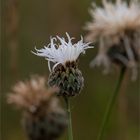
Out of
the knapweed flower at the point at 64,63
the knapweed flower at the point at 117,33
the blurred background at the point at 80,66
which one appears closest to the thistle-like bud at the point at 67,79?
the knapweed flower at the point at 64,63

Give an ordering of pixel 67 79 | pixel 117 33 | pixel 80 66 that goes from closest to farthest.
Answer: pixel 67 79 < pixel 117 33 < pixel 80 66

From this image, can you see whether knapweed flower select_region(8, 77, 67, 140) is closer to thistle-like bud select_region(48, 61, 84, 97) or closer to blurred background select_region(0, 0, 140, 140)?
blurred background select_region(0, 0, 140, 140)

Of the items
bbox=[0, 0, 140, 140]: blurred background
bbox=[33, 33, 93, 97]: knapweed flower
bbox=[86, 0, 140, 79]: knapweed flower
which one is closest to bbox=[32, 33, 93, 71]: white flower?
bbox=[33, 33, 93, 97]: knapweed flower

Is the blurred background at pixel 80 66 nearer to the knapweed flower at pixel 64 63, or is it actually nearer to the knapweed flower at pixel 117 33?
the knapweed flower at pixel 117 33

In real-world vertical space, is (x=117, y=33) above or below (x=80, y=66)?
below

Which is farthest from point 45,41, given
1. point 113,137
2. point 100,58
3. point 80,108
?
point 100,58

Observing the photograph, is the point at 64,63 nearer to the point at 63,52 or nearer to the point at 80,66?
the point at 63,52

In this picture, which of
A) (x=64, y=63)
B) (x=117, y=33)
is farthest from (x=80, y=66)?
(x=64, y=63)
